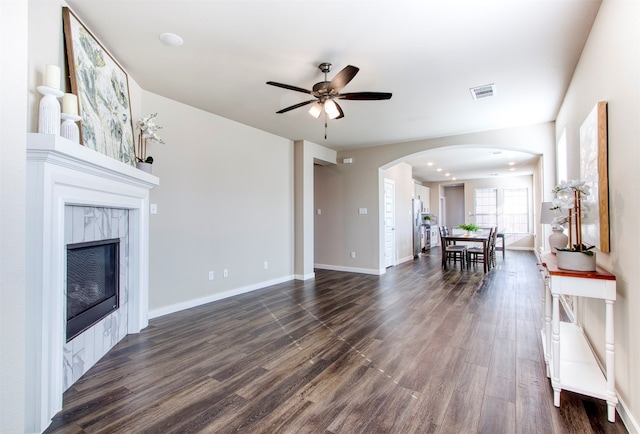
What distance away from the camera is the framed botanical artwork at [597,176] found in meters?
2.03

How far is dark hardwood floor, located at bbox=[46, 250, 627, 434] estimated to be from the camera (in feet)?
5.77

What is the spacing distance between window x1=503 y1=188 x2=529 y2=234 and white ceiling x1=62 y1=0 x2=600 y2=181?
8.07 metres

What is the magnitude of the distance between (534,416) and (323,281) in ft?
13.4

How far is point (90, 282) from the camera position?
2.51 m

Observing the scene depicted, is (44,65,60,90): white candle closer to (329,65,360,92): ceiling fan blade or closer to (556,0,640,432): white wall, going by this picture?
(329,65,360,92): ceiling fan blade

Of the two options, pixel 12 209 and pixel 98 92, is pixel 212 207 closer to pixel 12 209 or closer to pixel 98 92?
pixel 98 92

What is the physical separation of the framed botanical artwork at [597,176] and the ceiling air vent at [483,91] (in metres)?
1.20

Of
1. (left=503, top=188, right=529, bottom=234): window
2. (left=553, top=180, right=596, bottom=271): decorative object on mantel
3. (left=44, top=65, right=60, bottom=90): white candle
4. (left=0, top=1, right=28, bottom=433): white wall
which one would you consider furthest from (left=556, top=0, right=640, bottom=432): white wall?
(left=503, top=188, right=529, bottom=234): window

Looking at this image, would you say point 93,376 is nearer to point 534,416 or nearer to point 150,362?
point 150,362

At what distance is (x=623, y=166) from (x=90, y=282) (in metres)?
3.94

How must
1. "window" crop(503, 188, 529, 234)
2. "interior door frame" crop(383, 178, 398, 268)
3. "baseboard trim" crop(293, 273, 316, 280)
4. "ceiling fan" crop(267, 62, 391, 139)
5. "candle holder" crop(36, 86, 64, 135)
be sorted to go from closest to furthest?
"candle holder" crop(36, 86, 64, 135) < "ceiling fan" crop(267, 62, 391, 139) < "baseboard trim" crop(293, 273, 316, 280) < "interior door frame" crop(383, 178, 398, 268) < "window" crop(503, 188, 529, 234)

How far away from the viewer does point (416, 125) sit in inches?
191

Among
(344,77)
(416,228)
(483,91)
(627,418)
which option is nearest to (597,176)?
(627,418)

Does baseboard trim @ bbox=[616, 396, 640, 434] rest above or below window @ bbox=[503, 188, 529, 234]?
below
